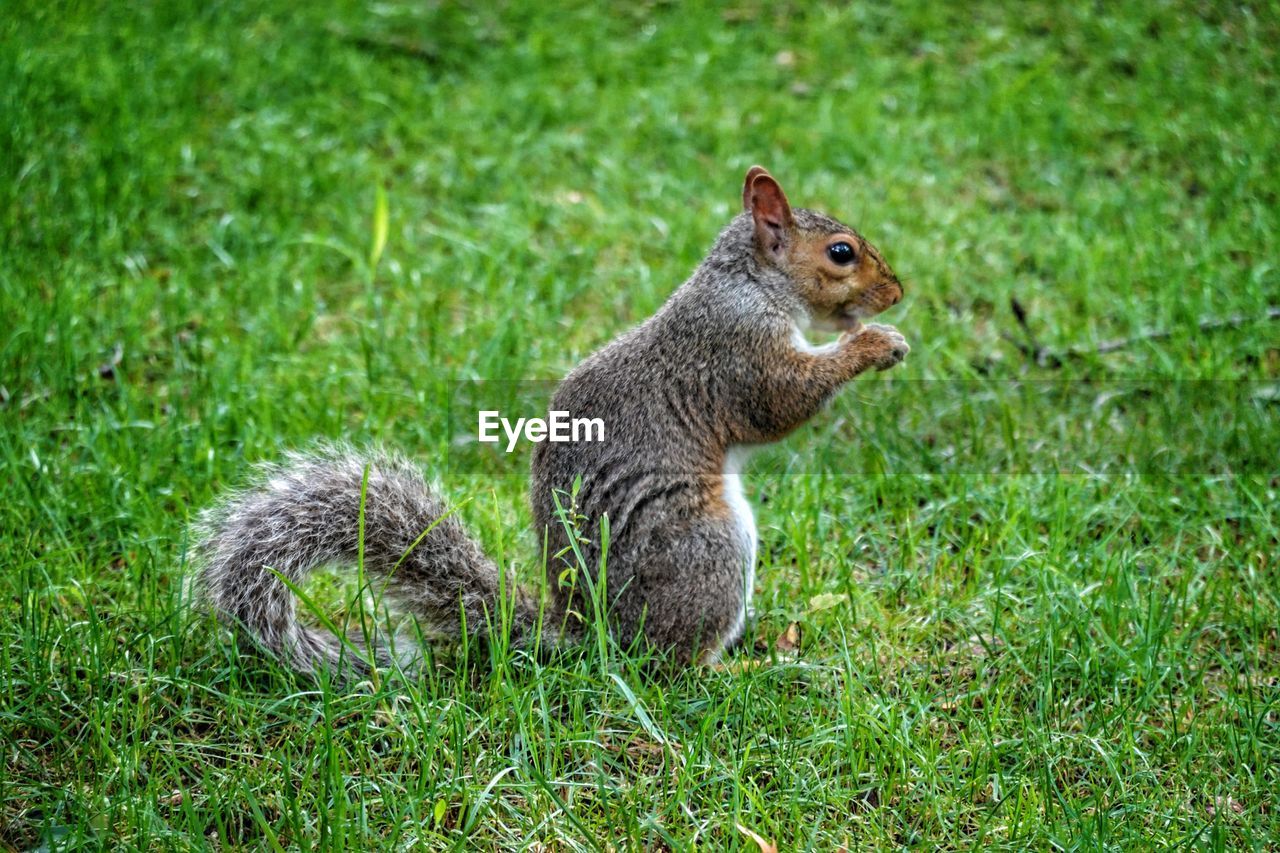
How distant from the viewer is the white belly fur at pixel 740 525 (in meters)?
2.40

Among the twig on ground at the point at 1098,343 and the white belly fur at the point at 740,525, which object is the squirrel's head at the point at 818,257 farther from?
the twig on ground at the point at 1098,343

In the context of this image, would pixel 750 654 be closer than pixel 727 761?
No

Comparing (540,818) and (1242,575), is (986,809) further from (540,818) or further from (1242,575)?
(1242,575)

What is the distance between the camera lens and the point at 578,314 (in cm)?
387

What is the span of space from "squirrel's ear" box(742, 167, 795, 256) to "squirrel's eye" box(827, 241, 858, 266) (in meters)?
0.10

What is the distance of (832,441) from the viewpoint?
3.30 metres

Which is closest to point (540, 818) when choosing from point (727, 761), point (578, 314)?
point (727, 761)

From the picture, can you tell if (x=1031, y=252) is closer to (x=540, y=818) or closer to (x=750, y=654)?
(x=750, y=654)

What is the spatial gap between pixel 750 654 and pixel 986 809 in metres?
0.59

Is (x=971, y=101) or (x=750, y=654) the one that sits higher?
(x=971, y=101)

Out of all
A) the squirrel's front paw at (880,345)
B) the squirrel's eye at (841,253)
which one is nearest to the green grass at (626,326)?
the squirrel's front paw at (880,345)

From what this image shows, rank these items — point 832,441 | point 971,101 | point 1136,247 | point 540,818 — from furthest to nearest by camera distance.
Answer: point 971,101 → point 1136,247 → point 832,441 → point 540,818

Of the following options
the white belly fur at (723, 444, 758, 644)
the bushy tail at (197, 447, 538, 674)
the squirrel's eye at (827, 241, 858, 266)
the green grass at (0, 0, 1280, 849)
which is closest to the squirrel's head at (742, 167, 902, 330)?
the squirrel's eye at (827, 241, 858, 266)

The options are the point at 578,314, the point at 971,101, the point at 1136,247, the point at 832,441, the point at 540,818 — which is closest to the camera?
the point at 540,818
